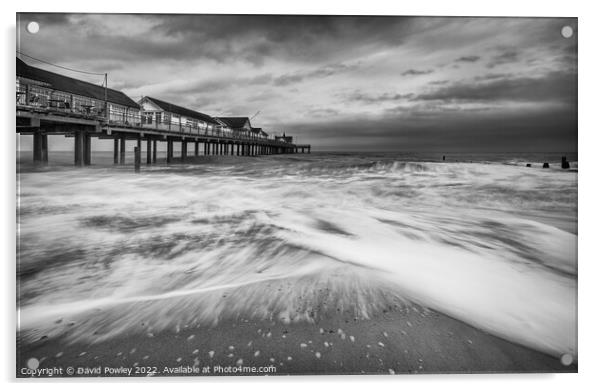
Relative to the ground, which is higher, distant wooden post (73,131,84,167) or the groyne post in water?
distant wooden post (73,131,84,167)

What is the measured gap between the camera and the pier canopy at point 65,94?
2901 millimetres

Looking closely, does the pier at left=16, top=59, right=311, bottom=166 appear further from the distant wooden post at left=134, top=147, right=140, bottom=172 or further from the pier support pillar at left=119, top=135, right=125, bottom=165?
the distant wooden post at left=134, top=147, right=140, bottom=172

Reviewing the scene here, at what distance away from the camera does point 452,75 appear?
10.7 ft

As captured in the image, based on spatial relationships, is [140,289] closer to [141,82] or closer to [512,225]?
[141,82]

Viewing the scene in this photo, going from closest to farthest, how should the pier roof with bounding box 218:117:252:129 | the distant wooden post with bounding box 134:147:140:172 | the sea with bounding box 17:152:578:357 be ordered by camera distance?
the sea with bounding box 17:152:578:357 < the pier roof with bounding box 218:117:252:129 < the distant wooden post with bounding box 134:147:140:172

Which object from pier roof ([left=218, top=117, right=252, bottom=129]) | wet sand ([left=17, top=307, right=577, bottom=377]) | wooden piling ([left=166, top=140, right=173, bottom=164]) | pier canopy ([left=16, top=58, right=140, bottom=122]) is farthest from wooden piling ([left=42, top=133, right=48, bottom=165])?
wooden piling ([left=166, top=140, right=173, bottom=164])

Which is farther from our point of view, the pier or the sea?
the pier

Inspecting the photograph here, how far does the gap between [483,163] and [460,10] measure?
221 cm

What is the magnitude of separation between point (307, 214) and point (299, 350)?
176 centimetres

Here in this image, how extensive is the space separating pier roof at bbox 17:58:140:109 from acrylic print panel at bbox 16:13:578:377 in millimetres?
37

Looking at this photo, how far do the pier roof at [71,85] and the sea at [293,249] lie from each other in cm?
77

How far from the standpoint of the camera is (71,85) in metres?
3.18

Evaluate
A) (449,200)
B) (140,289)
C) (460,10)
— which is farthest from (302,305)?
(460,10)

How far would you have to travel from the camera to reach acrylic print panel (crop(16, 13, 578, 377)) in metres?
2.39
